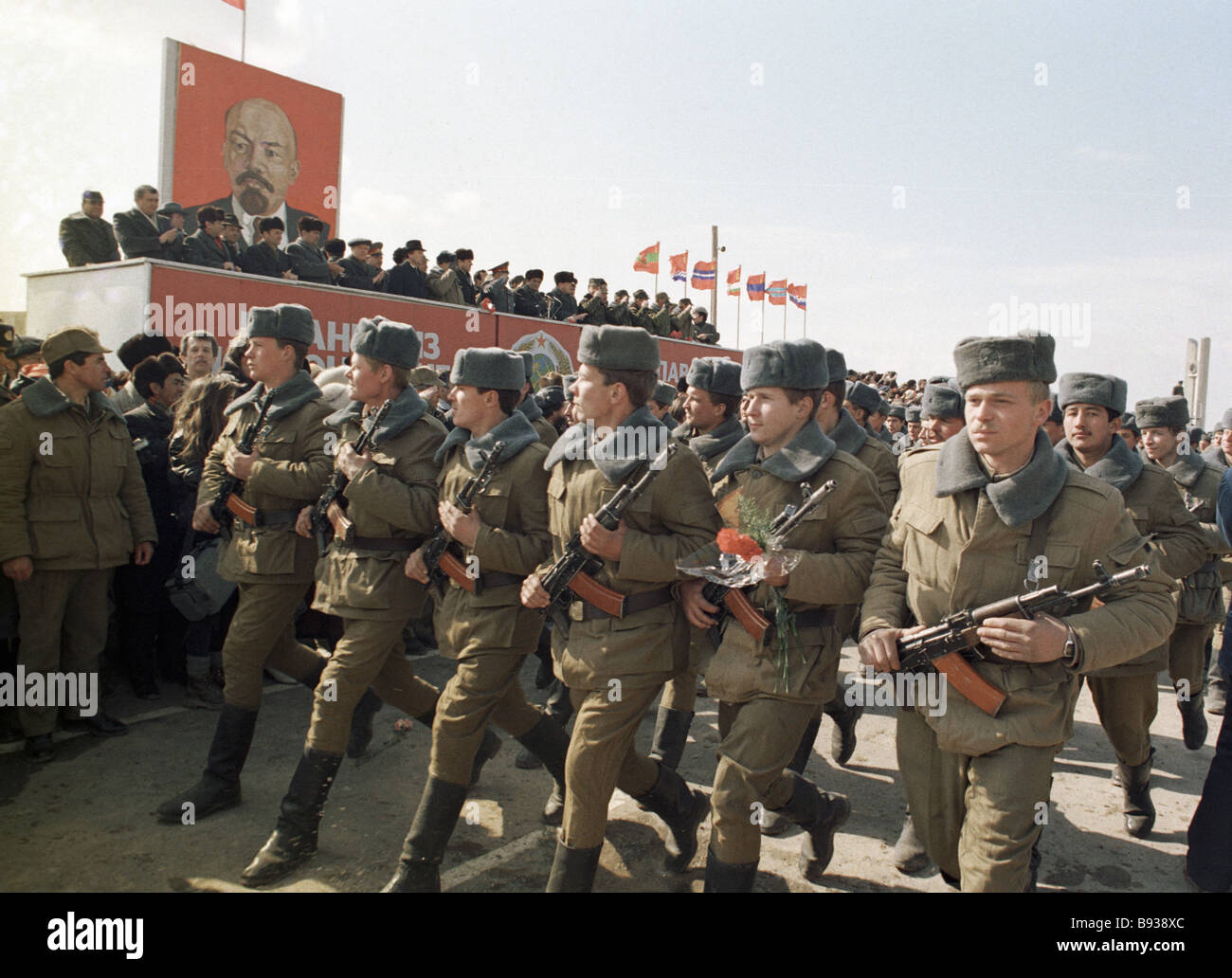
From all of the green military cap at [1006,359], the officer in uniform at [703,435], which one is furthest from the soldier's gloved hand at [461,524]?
the green military cap at [1006,359]

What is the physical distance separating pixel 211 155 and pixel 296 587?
548 inches

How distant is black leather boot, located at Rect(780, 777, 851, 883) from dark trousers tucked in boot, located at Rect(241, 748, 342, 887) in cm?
206

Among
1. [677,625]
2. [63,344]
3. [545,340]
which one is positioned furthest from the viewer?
[545,340]

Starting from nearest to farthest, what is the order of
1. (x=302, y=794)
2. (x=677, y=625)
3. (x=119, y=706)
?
1. (x=677, y=625)
2. (x=302, y=794)
3. (x=119, y=706)

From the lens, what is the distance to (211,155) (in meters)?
15.7

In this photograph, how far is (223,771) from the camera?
4469 mm

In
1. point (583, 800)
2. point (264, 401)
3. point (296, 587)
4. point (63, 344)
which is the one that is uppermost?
point (63, 344)

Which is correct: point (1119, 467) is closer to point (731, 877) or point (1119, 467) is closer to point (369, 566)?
point (731, 877)

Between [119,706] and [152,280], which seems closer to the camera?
[119,706]

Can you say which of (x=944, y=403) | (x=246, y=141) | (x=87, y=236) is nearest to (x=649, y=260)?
(x=246, y=141)

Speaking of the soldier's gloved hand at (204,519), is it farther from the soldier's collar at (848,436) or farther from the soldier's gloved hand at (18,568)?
the soldier's collar at (848,436)

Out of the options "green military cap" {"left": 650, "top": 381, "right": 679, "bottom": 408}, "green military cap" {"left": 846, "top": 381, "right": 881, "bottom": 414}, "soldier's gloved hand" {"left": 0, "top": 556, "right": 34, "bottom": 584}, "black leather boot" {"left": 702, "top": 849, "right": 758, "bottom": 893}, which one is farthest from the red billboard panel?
"black leather boot" {"left": 702, "top": 849, "right": 758, "bottom": 893}
